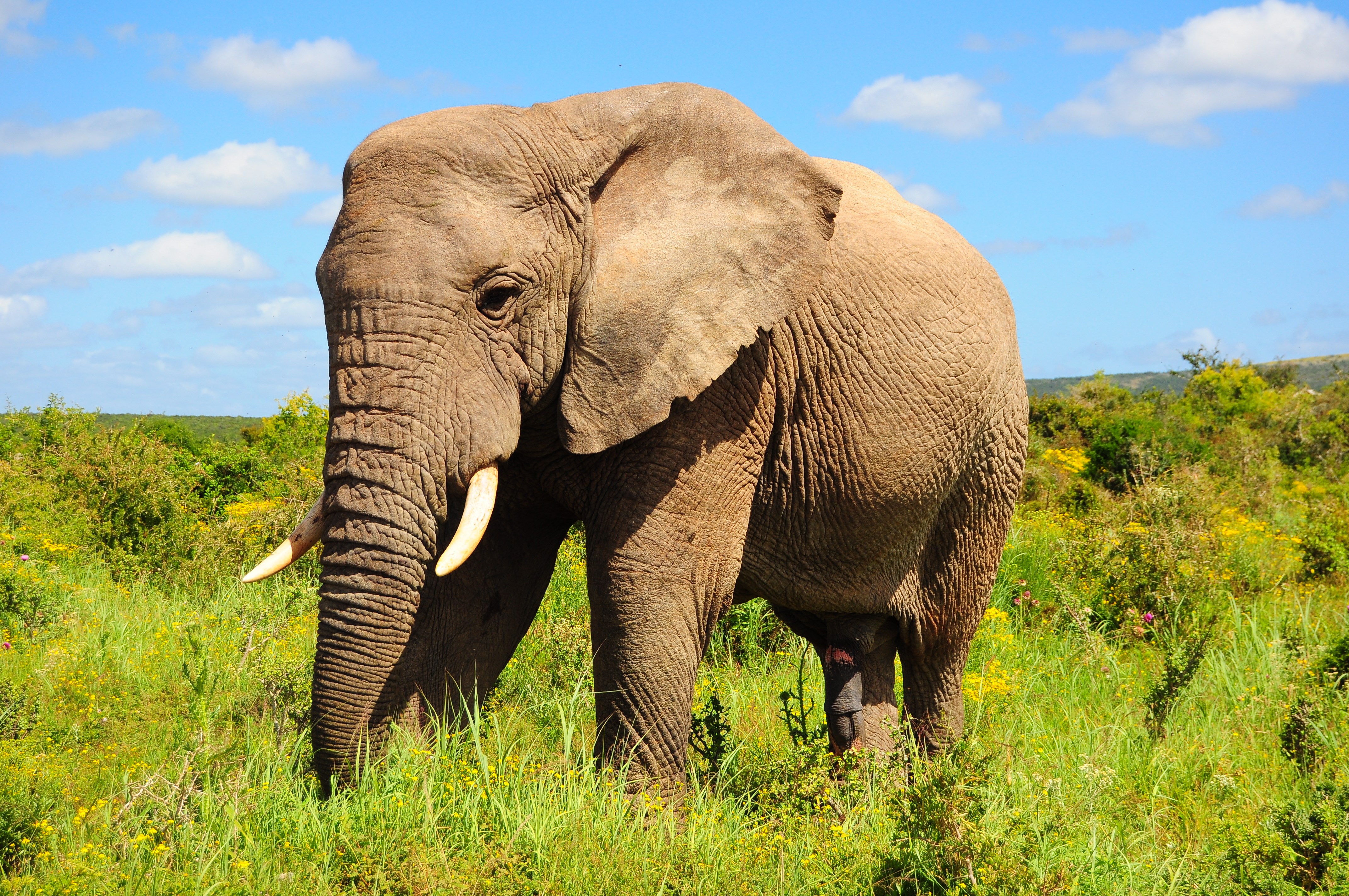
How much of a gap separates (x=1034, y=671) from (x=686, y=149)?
446 centimetres

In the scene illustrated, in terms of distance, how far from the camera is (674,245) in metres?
Result: 3.90

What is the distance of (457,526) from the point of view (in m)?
3.94

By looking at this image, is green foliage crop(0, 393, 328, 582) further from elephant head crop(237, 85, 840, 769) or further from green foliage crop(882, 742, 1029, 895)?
green foliage crop(882, 742, 1029, 895)

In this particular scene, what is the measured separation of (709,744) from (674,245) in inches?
102

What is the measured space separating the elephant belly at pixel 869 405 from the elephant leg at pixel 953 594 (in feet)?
0.77

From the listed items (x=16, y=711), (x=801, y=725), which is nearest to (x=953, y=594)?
(x=801, y=725)

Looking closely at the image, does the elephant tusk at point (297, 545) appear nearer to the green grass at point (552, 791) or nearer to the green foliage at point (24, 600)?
the green grass at point (552, 791)

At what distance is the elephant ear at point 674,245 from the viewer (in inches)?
150

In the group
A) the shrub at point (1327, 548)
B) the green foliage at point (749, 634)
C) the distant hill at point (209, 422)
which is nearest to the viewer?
the green foliage at point (749, 634)

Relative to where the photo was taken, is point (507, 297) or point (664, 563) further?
point (664, 563)

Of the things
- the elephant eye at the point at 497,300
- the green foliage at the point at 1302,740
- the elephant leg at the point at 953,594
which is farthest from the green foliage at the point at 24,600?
the green foliage at the point at 1302,740

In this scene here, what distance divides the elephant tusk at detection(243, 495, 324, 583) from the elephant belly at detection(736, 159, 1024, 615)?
5.55ft

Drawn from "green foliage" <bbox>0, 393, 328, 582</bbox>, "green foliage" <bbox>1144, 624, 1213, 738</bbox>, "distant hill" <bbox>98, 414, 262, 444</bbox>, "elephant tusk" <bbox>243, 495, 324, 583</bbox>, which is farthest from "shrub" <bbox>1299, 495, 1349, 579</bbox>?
"distant hill" <bbox>98, 414, 262, 444</bbox>

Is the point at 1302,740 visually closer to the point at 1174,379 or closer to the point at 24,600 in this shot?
the point at 24,600
